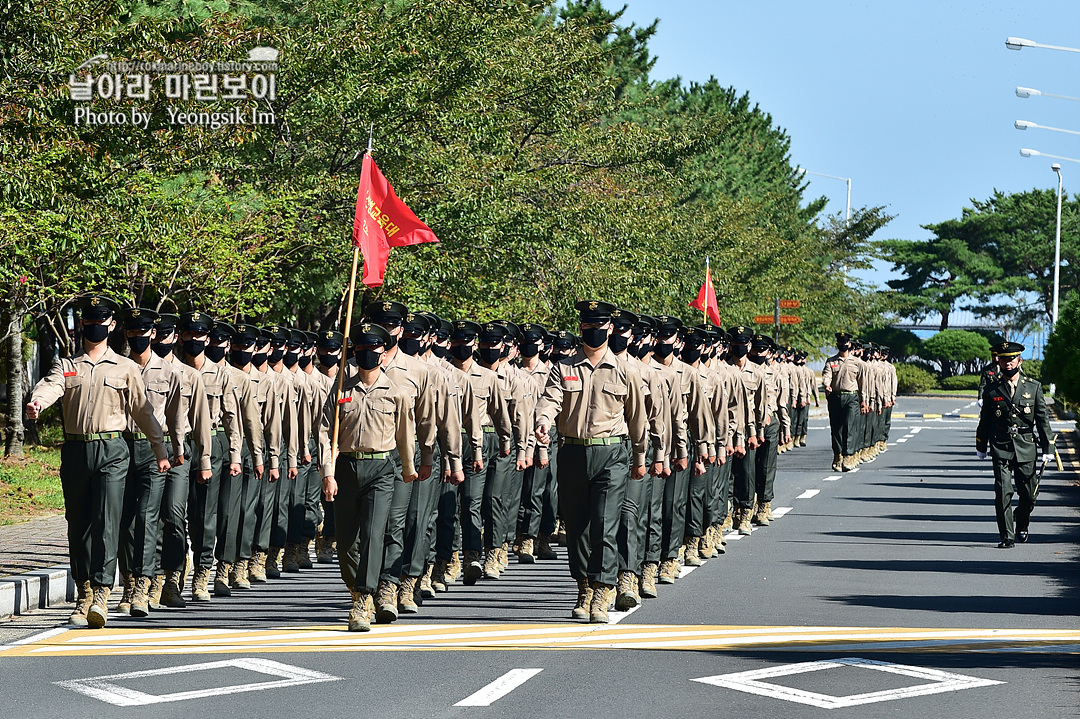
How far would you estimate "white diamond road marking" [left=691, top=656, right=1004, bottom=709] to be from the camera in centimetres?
822

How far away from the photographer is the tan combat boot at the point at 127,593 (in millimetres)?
11188

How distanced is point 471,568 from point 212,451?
2253 millimetres

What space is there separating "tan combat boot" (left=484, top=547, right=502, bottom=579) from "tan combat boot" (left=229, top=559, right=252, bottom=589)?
1.98 meters

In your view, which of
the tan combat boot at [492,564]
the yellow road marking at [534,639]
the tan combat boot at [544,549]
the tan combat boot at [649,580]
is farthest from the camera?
the tan combat boot at [544,549]

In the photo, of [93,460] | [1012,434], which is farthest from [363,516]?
[1012,434]

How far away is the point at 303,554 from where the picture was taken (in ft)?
46.8

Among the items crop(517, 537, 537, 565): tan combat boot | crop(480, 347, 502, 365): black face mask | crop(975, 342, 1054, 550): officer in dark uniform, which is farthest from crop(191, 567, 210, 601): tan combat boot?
crop(975, 342, 1054, 550): officer in dark uniform

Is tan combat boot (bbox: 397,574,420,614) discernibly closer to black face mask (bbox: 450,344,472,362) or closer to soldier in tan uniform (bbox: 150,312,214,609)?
soldier in tan uniform (bbox: 150,312,214,609)

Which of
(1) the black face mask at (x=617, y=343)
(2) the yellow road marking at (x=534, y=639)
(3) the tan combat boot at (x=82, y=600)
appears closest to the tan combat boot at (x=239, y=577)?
(3) the tan combat boot at (x=82, y=600)

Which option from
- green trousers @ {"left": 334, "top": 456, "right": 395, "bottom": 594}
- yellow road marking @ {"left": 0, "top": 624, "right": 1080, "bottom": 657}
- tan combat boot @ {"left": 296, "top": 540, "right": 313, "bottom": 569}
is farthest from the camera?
tan combat boot @ {"left": 296, "top": 540, "right": 313, "bottom": 569}

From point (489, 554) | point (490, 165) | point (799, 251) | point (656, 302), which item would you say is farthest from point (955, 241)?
point (489, 554)

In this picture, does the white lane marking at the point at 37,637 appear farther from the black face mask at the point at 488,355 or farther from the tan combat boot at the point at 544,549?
the tan combat boot at the point at 544,549

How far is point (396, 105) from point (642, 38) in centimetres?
3185

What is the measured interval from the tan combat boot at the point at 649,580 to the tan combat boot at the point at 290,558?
3329 millimetres
